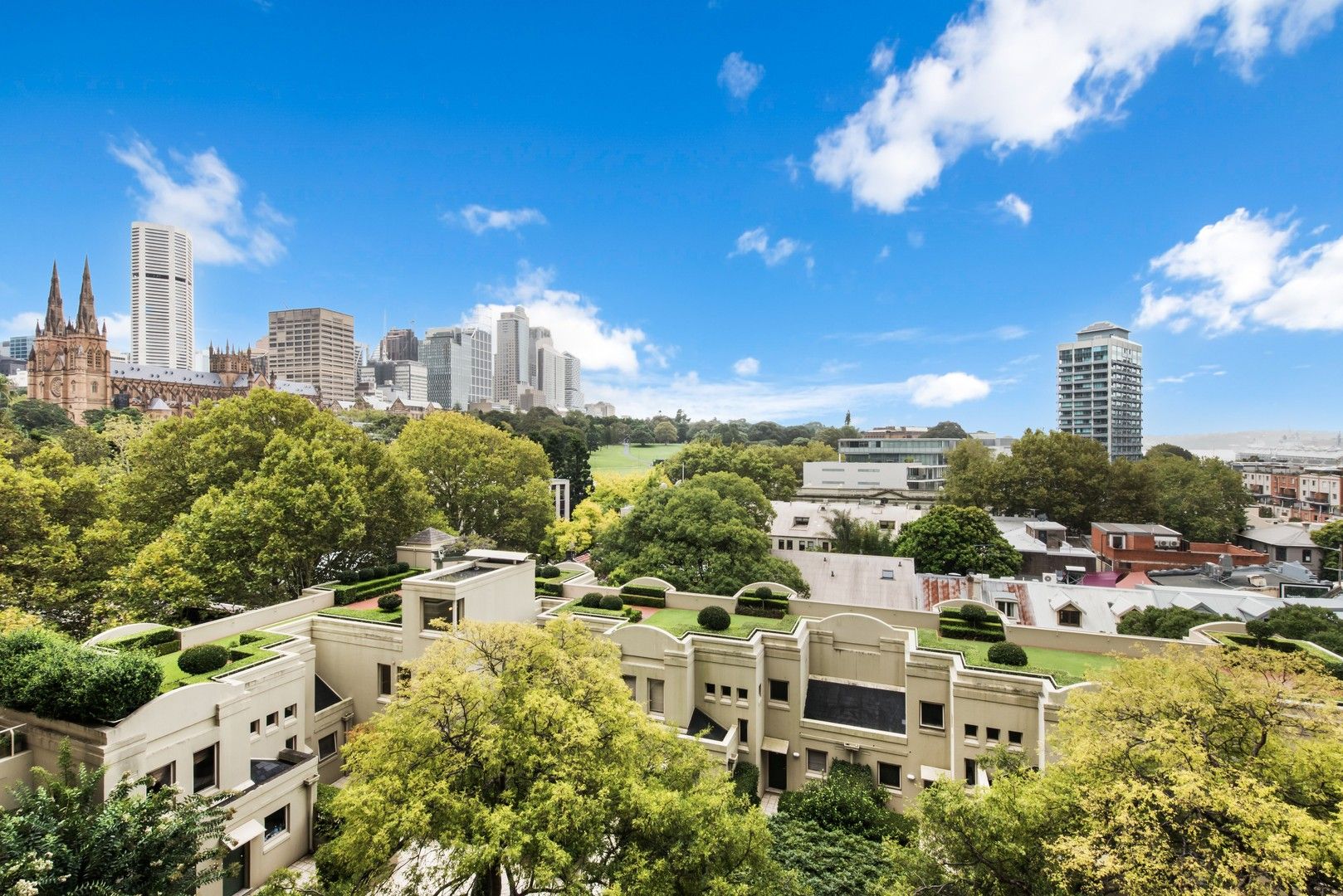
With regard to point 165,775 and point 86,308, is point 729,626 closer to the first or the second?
point 165,775

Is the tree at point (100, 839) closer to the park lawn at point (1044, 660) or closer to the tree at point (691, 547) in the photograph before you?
the tree at point (691, 547)

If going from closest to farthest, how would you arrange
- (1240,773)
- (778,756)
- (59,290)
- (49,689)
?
(1240,773), (49,689), (778,756), (59,290)

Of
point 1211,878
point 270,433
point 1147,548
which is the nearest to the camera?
point 1211,878

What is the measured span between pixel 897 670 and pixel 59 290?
12454 centimetres

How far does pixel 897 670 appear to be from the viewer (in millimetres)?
21844

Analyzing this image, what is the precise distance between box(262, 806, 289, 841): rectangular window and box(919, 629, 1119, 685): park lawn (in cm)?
1977

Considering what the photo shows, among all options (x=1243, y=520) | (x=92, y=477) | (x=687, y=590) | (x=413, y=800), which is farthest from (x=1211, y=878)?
(x=1243, y=520)

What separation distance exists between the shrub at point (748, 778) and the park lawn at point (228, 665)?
14.7m

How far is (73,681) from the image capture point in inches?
485

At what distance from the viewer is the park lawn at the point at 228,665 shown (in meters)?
15.4

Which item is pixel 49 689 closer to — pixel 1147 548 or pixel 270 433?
pixel 270 433

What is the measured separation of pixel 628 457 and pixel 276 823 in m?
92.3

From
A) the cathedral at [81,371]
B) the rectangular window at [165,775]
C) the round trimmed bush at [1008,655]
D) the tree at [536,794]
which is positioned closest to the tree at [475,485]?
the rectangular window at [165,775]

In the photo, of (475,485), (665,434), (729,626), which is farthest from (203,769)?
(665,434)
